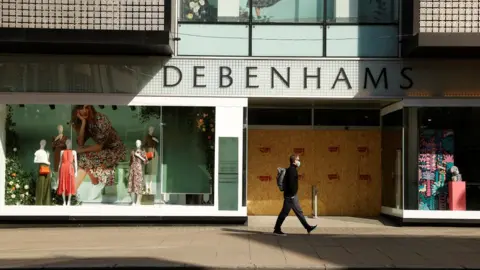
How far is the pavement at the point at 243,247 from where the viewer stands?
1048cm

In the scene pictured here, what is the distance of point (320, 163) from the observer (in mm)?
17781

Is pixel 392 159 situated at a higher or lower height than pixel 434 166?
higher

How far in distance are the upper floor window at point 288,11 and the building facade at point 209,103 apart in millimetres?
24

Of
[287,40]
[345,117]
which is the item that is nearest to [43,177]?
[287,40]

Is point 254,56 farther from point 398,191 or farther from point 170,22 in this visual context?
point 398,191

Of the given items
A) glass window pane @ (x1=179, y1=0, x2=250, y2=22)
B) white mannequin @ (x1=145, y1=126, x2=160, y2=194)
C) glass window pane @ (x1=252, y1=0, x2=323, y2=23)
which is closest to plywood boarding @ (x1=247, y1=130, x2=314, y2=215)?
white mannequin @ (x1=145, y1=126, x2=160, y2=194)

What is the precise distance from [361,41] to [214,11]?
11.8ft

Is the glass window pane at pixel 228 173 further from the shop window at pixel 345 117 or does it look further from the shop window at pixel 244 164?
the shop window at pixel 345 117

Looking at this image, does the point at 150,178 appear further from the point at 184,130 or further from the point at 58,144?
the point at 58,144

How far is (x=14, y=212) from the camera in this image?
1566cm

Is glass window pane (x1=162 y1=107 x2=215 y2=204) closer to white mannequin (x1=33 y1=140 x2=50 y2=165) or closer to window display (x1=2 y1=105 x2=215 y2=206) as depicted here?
window display (x1=2 y1=105 x2=215 y2=206)

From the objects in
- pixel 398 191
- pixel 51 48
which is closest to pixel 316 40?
pixel 398 191

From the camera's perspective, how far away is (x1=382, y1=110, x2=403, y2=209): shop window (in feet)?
52.1

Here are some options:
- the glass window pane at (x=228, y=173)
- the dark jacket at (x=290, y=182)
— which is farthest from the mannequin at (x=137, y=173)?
the dark jacket at (x=290, y=182)
